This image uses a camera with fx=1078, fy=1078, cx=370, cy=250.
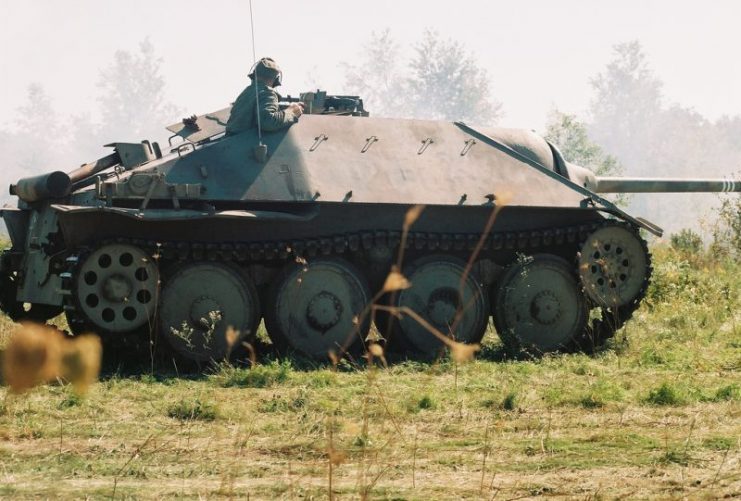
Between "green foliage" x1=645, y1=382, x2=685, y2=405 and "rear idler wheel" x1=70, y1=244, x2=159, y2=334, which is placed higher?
"rear idler wheel" x1=70, y1=244, x2=159, y2=334

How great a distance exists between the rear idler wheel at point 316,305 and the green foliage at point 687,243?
490 inches

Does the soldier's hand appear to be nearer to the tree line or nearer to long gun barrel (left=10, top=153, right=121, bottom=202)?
long gun barrel (left=10, top=153, right=121, bottom=202)

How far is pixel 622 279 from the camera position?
531 inches

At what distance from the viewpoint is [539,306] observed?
13.3 meters

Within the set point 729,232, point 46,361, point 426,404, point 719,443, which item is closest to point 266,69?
point 426,404

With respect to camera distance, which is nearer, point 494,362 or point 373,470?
point 373,470

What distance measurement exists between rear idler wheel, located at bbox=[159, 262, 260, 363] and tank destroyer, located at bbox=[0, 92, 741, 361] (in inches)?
0.7

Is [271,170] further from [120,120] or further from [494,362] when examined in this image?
[120,120]

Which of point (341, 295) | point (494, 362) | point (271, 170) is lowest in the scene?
point (494, 362)

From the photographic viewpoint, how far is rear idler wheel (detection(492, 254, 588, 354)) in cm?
1317

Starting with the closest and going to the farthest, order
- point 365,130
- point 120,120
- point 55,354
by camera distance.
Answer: point 55,354, point 365,130, point 120,120

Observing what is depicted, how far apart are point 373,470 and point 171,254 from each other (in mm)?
5373

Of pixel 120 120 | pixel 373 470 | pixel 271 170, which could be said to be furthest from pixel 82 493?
pixel 120 120

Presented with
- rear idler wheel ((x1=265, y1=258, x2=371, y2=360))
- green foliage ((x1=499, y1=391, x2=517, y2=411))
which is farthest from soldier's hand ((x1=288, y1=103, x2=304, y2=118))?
green foliage ((x1=499, y1=391, x2=517, y2=411))
